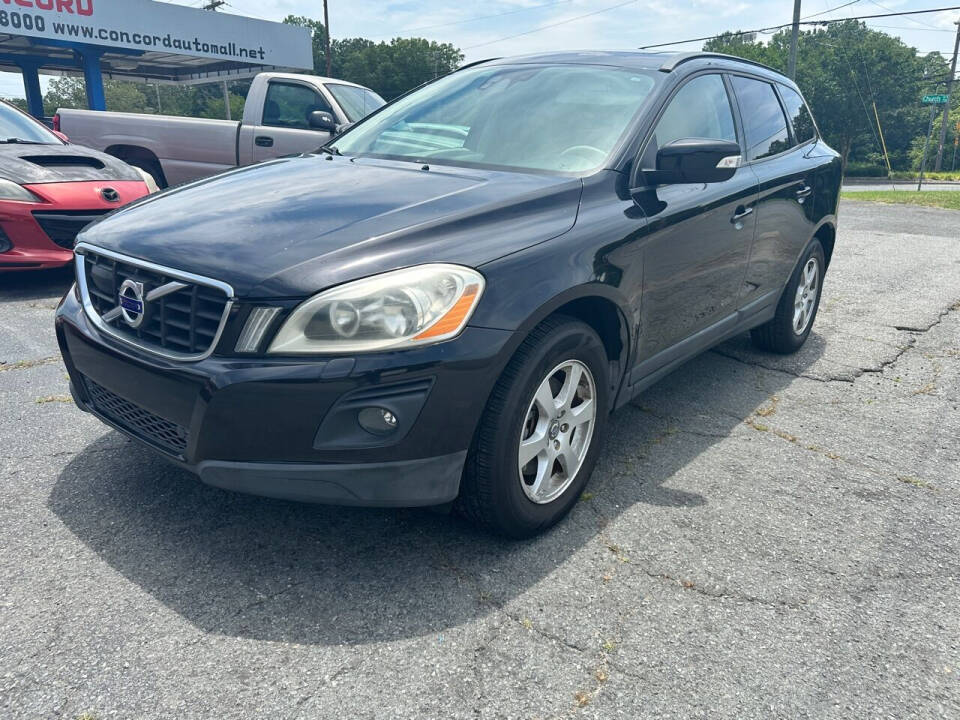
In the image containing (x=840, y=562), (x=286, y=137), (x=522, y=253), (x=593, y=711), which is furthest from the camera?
(x=286, y=137)

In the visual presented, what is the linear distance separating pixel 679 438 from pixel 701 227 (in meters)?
1.00

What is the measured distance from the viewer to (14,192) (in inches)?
227

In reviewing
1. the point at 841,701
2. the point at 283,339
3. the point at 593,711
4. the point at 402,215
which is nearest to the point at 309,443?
the point at 283,339

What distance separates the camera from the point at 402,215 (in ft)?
8.43

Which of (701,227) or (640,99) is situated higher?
(640,99)

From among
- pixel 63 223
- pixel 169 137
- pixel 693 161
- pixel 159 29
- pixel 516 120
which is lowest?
pixel 63 223

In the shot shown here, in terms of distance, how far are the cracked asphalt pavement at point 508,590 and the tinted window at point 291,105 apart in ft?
18.5

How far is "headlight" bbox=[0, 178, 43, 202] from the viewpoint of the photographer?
5.72 m

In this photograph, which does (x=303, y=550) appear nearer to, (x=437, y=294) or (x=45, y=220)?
(x=437, y=294)

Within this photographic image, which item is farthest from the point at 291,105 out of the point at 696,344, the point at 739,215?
the point at 696,344

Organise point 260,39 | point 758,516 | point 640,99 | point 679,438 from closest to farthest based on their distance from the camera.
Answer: point 758,516 → point 640,99 → point 679,438 → point 260,39

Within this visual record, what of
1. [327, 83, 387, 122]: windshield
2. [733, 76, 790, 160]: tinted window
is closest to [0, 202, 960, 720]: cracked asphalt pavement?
[733, 76, 790, 160]: tinted window

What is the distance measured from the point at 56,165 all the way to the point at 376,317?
535 centimetres

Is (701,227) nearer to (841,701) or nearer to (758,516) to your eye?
(758,516)
